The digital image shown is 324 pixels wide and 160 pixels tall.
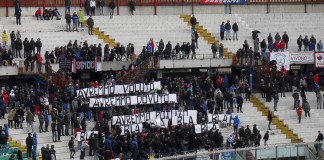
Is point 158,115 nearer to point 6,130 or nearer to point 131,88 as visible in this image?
point 131,88

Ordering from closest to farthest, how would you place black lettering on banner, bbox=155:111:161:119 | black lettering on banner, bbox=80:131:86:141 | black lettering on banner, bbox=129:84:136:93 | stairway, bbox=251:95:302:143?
1. black lettering on banner, bbox=80:131:86:141
2. black lettering on banner, bbox=155:111:161:119
3. black lettering on banner, bbox=129:84:136:93
4. stairway, bbox=251:95:302:143

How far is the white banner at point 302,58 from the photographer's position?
6794cm

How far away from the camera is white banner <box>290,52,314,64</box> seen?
2675 inches

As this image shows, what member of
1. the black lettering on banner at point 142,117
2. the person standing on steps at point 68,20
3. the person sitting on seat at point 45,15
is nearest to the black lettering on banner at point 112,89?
the black lettering on banner at point 142,117

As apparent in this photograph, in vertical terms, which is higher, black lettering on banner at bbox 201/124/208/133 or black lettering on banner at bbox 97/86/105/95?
black lettering on banner at bbox 97/86/105/95

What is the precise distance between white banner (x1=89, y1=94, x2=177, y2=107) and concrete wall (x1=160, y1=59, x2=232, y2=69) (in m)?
5.33

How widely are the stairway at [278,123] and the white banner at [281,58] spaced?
11.6 feet

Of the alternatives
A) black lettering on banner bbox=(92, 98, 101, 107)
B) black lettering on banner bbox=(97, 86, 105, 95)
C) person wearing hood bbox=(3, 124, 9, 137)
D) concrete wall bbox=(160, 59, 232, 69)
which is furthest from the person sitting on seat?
person wearing hood bbox=(3, 124, 9, 137)

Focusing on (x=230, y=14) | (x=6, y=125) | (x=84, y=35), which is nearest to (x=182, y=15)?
(x=230, y=14)

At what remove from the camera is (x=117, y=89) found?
194ft

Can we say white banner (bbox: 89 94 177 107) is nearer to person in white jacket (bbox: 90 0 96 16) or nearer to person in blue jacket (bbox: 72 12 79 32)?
person in blue jacket (bbox: 72 12 79 32)

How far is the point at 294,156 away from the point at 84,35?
2043 cm

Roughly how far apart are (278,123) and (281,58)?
5853 millimetres

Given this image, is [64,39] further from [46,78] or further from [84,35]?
[46,78]
